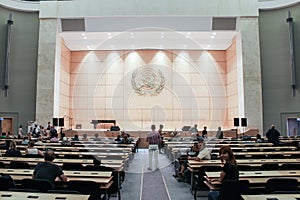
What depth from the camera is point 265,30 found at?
58.4ft

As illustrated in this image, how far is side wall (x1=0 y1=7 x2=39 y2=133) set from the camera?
17500mm

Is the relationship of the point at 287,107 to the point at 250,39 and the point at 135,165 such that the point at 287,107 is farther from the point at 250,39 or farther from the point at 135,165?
the point at 135,165

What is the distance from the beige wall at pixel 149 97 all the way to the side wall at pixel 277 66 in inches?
179

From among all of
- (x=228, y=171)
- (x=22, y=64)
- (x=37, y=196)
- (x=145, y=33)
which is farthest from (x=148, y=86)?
(x=37, y=196)

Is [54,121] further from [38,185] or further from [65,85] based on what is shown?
[38,185]

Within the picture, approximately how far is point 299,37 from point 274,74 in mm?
2550

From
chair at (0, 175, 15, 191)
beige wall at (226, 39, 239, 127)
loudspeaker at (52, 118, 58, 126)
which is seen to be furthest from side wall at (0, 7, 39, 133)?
chair at (0, 175, 15, 191)

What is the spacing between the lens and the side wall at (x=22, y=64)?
689 inches

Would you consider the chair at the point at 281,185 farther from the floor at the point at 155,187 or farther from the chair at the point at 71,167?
the chair at the point at 71,167

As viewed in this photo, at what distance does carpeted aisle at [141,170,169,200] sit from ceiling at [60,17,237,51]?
12.1 m

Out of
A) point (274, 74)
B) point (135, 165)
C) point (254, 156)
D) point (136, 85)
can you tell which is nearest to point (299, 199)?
point (254, 156)

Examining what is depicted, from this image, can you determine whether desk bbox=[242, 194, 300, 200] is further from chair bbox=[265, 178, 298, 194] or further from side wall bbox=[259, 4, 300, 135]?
side wall bbox=[259, 4, 300, 135]

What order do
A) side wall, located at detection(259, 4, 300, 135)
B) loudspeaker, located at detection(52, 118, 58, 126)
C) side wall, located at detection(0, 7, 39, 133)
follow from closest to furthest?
1. loudspeaker, located at detection(52, 118, 58, 126)
2. side wall, located at detection(259, 4, 300, 135)
3. side wall, located at detection(0, 7, 39, 133)

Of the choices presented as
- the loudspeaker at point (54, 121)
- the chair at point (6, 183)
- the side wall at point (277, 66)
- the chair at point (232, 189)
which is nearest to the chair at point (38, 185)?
the chair at point (6, 183)
